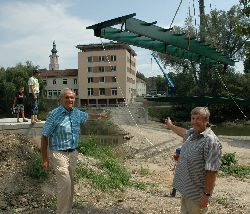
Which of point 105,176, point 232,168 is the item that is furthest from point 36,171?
point 232,168

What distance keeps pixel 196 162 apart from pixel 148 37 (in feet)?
22.6

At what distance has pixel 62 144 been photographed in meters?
6.00

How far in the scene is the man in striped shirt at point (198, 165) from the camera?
4309mm

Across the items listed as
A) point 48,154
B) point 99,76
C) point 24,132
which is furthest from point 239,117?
point 48,154

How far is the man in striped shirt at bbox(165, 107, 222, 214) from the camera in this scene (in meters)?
4.31

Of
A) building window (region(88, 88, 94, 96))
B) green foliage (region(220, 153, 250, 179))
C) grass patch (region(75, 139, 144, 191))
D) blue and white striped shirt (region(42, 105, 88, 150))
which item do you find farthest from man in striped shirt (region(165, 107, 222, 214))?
building window (region(88, 88, 94, 96))

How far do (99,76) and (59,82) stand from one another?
8.80 metres

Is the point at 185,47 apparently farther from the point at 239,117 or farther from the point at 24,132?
the point at 239,117

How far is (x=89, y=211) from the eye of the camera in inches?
272

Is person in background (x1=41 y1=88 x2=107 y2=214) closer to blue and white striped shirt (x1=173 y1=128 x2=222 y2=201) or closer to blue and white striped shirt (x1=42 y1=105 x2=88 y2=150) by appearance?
blue and white striped shirt (x1=42 y1=105 x2=88 y2=150)

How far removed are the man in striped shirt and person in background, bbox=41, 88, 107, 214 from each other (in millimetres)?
1918

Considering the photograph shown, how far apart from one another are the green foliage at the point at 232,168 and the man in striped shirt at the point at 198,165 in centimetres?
882

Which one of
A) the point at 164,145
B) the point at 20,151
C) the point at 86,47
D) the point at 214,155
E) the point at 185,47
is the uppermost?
the point at 86,47

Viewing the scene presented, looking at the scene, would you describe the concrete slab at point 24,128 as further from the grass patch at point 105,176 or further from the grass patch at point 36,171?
the grass patch at point 36,171
